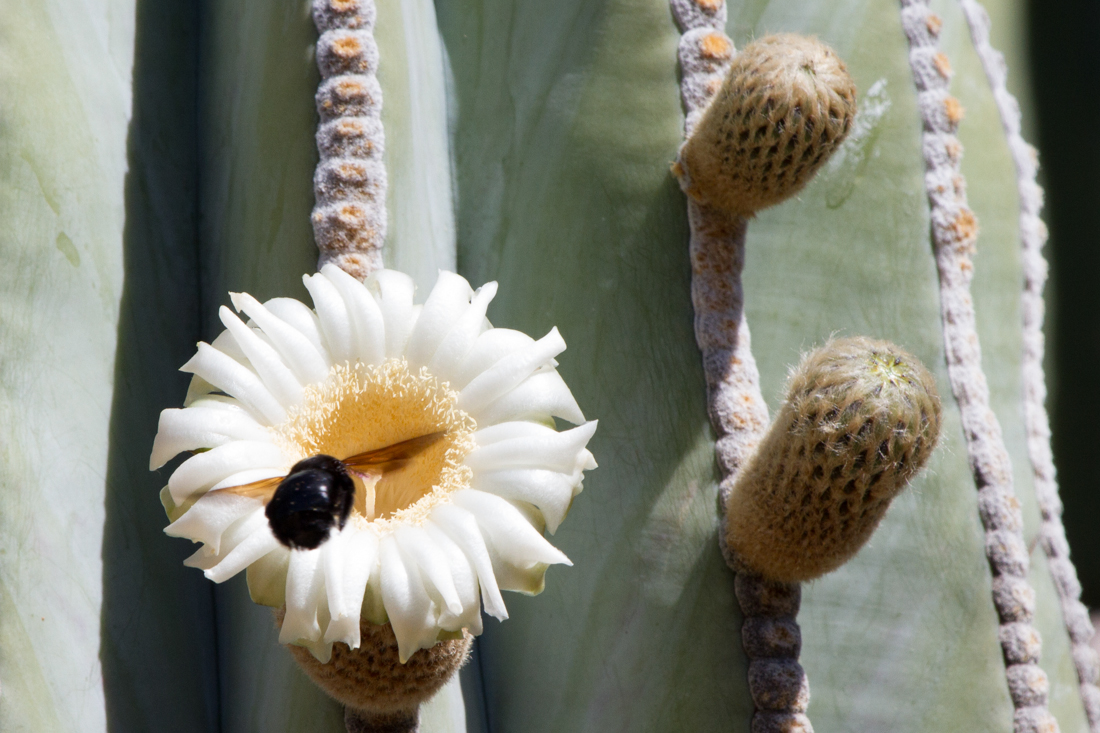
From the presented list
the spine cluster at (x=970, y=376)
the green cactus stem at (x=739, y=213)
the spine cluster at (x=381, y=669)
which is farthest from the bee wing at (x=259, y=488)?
the spine cluster at (x=970, y=376)

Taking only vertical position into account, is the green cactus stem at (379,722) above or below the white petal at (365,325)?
below

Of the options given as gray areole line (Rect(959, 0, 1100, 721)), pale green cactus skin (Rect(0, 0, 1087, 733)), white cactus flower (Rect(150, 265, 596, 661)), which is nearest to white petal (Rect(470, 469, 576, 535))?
white cactus flower (Rect(150, 265, 596, 661))

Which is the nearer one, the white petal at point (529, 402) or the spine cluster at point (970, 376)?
the white petal at point (529, 402)

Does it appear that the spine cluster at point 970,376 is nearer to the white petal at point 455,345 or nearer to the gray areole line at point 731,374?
the gray areole line at point 731,374

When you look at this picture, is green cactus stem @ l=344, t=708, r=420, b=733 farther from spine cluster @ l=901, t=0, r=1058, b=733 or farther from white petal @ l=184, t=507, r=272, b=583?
spine cluster @ l=901, t=0, r=1058, b=733

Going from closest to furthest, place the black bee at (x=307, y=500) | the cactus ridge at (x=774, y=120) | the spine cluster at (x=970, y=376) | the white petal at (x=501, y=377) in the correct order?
the black bee at (x=307, y=500) < the white petal at (x=501, y=377) < the cactus ridge at (x=774, y=120) < the spine cluster at (x=970, y=376)

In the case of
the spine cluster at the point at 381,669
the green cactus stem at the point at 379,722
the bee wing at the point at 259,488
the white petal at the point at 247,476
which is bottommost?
the green cactus stem at the point at 379,722
